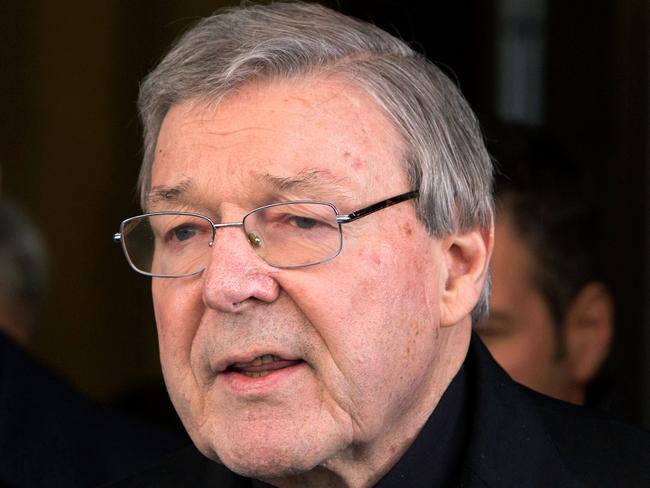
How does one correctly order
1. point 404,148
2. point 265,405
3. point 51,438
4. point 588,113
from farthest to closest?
1. point 588,113
2. point 51,438
3. point 404,148
4. point 265,405

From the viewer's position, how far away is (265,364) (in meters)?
2.62

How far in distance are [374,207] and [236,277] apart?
34 cm

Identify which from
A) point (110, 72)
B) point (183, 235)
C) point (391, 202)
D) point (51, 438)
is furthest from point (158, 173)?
point (110, 72)

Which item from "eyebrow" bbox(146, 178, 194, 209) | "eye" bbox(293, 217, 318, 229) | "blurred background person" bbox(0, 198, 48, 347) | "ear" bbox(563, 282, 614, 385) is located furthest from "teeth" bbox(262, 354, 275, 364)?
"blurred background person" bbox(0, 198, 48, 347)

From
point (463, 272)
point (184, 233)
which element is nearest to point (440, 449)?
point (463, 272)

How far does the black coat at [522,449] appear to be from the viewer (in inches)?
111

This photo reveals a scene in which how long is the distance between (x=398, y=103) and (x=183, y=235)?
1.81 ft

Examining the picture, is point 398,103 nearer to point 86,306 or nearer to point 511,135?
point 511,135

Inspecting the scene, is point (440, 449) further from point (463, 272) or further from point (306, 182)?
point (306, 182)

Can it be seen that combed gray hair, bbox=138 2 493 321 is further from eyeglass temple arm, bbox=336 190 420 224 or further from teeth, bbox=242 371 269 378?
teeth, bbox=242 371 269 378

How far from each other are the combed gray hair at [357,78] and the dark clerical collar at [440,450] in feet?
1.32

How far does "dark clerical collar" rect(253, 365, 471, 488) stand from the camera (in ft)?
9.27

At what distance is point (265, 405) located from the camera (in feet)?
8.50

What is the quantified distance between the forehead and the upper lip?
1.09 ft
